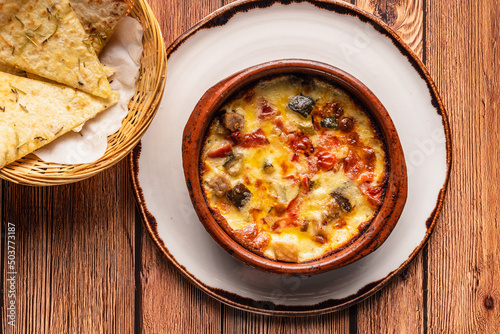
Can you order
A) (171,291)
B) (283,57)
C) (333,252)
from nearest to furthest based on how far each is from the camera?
(333,252), (283,57), (171,291)

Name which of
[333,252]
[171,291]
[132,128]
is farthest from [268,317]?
[132,128]

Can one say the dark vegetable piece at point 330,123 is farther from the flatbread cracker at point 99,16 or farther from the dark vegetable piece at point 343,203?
the flatbread cracker at point 99,16

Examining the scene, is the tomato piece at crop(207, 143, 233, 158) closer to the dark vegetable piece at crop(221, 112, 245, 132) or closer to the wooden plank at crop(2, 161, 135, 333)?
the dark vegetable piece at crop(221, 112, 245, 132)

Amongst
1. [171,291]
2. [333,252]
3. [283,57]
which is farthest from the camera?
[171,291]

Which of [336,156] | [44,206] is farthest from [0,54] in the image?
[336,156]

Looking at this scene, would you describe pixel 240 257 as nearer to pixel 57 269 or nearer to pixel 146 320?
pixel 146 320

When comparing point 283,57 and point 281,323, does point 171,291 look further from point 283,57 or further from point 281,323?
point 283,57

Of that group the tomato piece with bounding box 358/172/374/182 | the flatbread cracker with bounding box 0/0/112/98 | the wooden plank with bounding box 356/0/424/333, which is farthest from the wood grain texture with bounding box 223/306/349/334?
the flatbread cracker with bounding box 0/0/112/98
